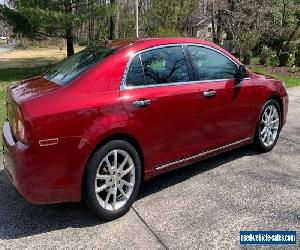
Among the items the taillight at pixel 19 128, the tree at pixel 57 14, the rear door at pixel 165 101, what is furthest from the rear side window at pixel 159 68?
the tree at pixel 57 14

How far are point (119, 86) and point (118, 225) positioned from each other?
1278 millimetres

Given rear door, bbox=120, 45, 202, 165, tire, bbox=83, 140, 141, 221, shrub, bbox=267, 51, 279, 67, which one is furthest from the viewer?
shrub, bbox=267, 51, 279, 67

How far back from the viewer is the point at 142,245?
3504 mm

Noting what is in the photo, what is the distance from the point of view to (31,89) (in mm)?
4027

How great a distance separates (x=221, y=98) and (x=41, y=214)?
2.30 meters

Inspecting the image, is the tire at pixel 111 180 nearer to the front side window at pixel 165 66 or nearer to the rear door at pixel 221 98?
the front side window at pixel 165 66

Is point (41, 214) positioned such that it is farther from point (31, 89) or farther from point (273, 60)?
point (273, 60)

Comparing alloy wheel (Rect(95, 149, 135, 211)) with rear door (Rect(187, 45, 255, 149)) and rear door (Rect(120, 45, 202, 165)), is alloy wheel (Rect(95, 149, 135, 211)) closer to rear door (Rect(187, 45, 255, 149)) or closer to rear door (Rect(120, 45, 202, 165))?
rear door (Rect(120, 45, 202, 165))

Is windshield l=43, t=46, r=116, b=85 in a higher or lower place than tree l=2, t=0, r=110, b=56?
lower

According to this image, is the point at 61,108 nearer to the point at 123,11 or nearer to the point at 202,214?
the point at 202,214

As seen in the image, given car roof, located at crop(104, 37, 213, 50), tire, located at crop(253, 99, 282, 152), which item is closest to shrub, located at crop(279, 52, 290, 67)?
tire, located at crop(253, 99, 282, 152)

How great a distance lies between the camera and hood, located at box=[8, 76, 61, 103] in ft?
12.3

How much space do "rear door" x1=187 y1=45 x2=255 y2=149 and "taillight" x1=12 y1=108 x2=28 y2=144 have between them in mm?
1935

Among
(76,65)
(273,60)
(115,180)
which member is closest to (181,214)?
(115,180)
